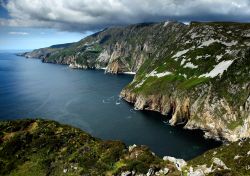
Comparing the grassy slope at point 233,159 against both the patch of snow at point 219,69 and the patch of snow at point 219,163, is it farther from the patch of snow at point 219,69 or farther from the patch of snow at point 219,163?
the patch of snow at point 219,69

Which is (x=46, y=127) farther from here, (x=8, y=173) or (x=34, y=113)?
(x=34, y=113)

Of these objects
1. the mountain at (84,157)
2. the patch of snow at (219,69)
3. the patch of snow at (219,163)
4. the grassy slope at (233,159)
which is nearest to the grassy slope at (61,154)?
the mountain at (84,157)

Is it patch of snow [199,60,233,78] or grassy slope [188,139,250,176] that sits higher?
patch of snow [199,60,233,78]

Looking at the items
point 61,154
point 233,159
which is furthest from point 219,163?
point 61,154

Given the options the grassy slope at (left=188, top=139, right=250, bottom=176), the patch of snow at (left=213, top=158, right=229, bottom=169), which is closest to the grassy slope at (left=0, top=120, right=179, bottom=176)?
the grassy slope at (left=188, top=139, right=250, bottom=176)

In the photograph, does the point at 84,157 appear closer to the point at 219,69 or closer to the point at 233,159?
the point at 233,159

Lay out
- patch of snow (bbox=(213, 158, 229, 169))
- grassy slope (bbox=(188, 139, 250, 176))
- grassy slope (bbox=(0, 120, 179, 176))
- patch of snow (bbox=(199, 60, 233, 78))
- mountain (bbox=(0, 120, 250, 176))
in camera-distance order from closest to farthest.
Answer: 1. grassy slope (bbox=(188, 139, 250, 176))
2. patch of snow (bbox=(213, 158, 229, 169))
3. mountain (bbox=(0, 120, 250, 176))
4. grassy slope (bbox=(0, 120, 179, 176))
5. patch of snow (bbox=(199, 60, 233, 78))

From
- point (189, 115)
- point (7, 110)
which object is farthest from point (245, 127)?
point (7, 110)

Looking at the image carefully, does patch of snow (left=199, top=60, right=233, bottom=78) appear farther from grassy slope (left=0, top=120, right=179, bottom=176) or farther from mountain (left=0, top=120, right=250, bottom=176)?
grassy slope (left=0, top=120, right=179, bottom=176)
